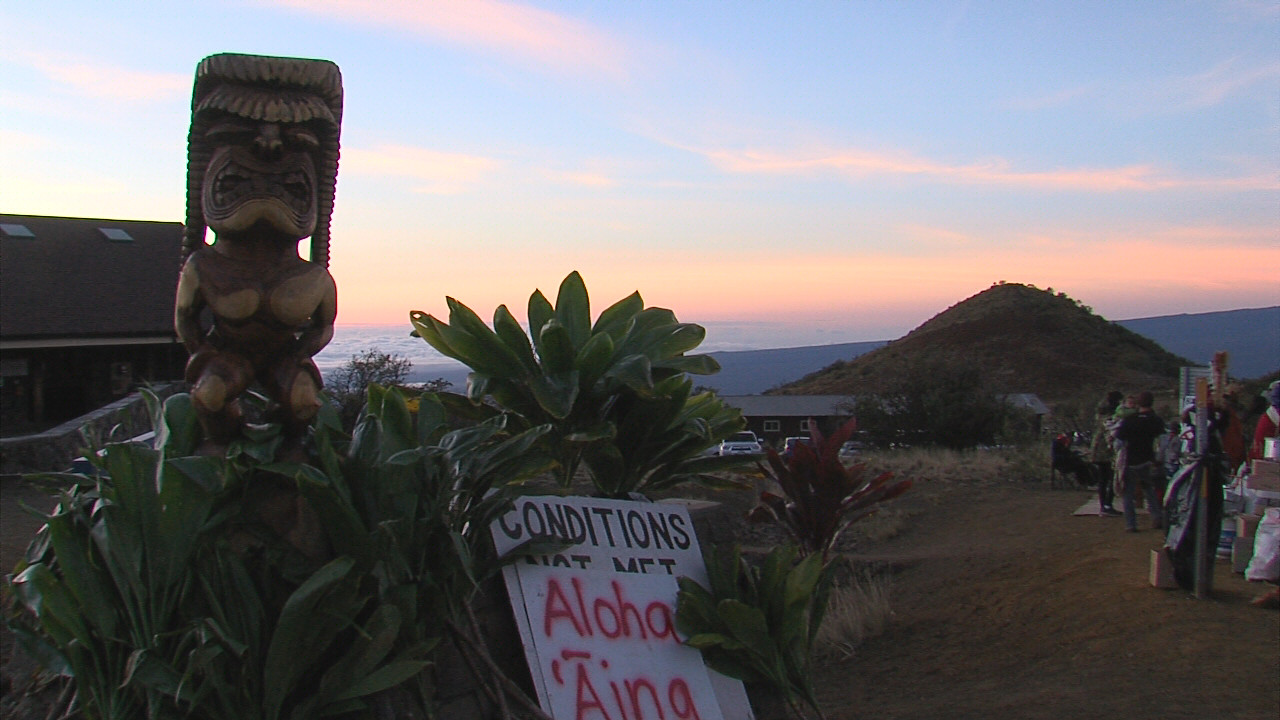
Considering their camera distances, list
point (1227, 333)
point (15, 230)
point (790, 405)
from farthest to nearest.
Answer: point (1227, 333) → point (790, 405) → point (15, 230)

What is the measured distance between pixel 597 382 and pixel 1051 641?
4.55m

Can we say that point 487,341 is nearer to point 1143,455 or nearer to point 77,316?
point 1143,455

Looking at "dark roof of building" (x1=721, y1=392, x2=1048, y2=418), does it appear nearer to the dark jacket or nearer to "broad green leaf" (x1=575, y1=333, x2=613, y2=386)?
the dark jacket

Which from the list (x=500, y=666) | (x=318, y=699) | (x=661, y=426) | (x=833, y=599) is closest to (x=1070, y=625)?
(x=833, y=599)

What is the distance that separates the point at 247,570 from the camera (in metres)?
3.54

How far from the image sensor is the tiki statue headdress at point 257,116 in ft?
12.3

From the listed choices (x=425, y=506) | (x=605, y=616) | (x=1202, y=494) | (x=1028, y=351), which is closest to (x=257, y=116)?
(x=425, y=506)

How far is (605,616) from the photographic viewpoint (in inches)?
169

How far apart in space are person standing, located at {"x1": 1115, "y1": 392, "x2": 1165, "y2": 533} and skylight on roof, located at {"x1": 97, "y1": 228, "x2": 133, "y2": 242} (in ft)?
58.6

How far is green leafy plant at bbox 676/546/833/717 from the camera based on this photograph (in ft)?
14.5

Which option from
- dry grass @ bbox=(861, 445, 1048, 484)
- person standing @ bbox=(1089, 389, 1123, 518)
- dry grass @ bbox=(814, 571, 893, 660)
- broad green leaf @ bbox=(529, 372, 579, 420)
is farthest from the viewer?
dry grass @ bbox=(861, 445, 1048, 484)

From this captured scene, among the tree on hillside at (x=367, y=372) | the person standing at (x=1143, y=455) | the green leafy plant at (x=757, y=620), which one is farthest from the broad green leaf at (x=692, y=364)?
the tree on hillside at (x=367, y=372)

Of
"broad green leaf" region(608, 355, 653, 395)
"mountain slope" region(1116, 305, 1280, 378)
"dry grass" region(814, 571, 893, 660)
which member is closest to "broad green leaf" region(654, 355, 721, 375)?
"broad green leaf" region(608, 355, 653, 395)

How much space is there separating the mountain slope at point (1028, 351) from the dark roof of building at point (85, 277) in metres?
30.3
